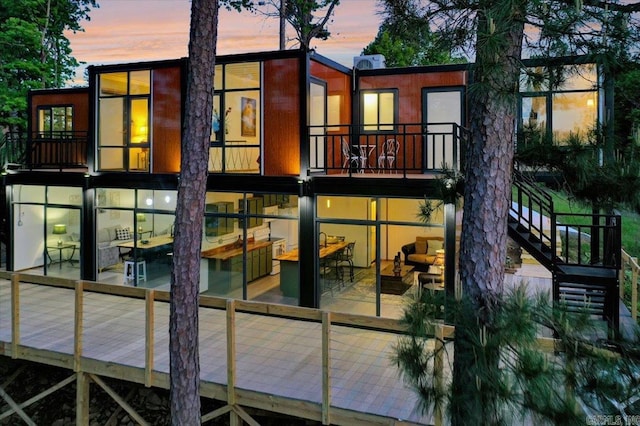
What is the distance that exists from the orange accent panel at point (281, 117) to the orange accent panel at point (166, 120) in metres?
2.09

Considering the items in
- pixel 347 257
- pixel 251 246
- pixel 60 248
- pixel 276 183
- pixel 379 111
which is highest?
pixel 379 111

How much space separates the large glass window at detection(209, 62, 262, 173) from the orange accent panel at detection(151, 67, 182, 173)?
95cm

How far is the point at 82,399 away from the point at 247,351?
233 centimetres

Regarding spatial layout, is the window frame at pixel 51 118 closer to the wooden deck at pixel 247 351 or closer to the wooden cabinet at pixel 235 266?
the wooden deck at pixel 247 351

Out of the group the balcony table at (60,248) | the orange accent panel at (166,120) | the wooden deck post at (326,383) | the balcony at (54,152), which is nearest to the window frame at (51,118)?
the balcony at (54,152)

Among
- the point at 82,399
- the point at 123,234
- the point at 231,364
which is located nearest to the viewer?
the point at 231,364

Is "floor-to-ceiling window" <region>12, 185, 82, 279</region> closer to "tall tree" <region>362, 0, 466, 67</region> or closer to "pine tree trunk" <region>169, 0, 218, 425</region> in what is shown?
"pine tree trunk" <region>169, 0, 218, 425</region>

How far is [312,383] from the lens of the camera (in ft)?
20.9

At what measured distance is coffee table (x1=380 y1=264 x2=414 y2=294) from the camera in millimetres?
8945

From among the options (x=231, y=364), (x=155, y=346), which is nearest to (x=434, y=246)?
(x=231, y=364)

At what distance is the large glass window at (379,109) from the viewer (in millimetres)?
11203

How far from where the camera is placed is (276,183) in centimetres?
975

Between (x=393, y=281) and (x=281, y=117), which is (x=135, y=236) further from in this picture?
(x=393, y=281)

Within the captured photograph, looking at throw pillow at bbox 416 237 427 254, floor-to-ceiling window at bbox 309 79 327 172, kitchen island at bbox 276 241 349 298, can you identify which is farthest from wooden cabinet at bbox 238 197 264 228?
throw pillow at bbox 416 237 427 254
